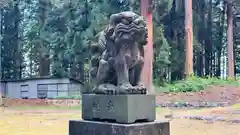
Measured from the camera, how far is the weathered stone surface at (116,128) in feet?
14.5

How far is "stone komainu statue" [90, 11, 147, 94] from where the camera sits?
15.5 ft

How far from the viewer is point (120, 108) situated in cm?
455

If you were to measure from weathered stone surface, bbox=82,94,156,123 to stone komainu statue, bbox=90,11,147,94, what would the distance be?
97 mm

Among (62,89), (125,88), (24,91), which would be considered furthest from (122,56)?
(24,91)

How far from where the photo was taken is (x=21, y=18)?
118 ft

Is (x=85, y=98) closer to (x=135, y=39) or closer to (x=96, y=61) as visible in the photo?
(x=96, y=61)

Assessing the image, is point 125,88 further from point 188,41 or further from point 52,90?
point 52,90

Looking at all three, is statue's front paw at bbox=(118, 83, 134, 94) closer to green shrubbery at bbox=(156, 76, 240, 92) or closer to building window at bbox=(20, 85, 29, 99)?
green shrubbery at bbox=(156, 76, 240, 92)

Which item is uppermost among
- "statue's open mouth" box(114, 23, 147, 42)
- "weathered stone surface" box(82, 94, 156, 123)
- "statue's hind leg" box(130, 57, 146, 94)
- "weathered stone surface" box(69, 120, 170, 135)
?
"statue's open mouth" box(114, 23, 147, 42)

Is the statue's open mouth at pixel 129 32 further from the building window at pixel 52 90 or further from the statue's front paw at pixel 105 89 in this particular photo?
the building window at pixel 52 90

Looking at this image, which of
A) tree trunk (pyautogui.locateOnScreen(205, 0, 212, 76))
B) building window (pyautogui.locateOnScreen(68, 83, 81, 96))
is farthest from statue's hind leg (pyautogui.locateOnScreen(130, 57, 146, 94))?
tree trunk (pyautogui.locateOnScreen(205, 0, 212, 76))

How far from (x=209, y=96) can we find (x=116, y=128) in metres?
16.1

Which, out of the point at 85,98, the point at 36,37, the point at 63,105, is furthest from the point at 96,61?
the point at 36,37

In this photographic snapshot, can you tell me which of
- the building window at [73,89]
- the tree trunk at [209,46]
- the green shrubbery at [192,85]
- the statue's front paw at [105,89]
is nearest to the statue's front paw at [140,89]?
the statue's front paw at [105,89]
